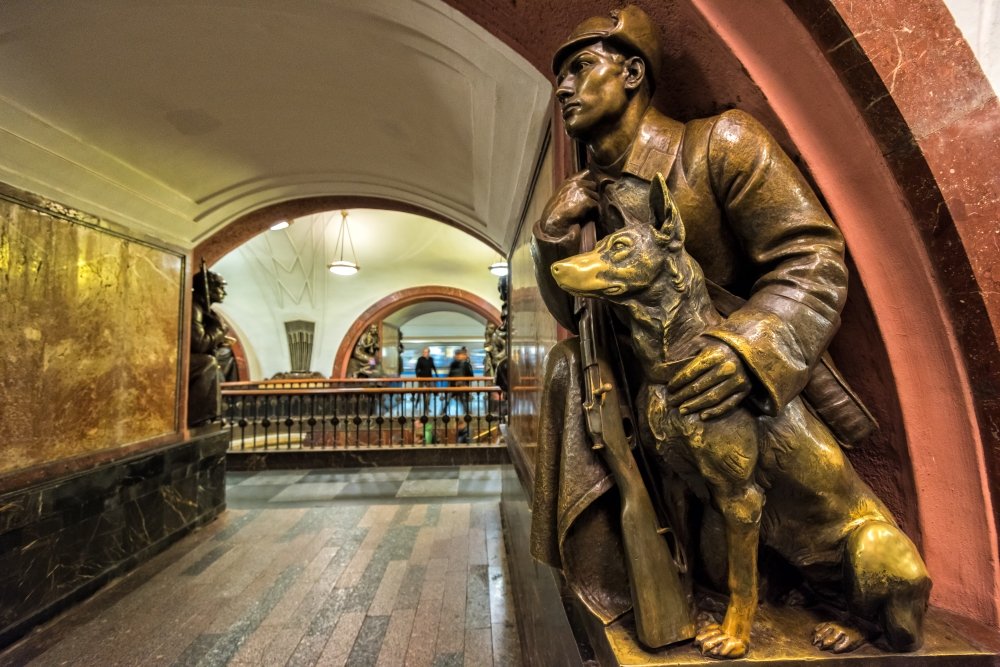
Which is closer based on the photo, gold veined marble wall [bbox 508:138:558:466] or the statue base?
the statue base

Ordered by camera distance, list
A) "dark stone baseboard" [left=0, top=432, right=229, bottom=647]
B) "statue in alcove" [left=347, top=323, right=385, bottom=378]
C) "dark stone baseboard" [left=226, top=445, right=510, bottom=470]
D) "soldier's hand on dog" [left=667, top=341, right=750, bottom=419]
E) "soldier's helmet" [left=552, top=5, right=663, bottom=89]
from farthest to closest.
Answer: "statue in alcove" [left=347, top=323, right=385, bottom=378] < "dark stone baseboard" [left=226, top=445, right=510, bottom=470] < "dark stone baseboard" [left=0, top=432, right=229, bottom=647] < "soldier's helmet" [left=552, top=5, right=663, bottom=89] < "soldier's hand on dog" [left=667, top=341, right=750, bottom=419]

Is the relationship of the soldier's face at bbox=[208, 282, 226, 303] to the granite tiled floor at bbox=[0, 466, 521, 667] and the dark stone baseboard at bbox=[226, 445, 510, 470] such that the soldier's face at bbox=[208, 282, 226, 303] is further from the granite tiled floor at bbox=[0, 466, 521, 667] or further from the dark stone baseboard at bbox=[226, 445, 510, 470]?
the dark stone baseboard at bbox=[226, 445, 510, 470]

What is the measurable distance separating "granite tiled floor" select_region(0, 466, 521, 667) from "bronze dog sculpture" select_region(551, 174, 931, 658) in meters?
1.44

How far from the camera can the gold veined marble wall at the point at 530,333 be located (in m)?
1.52

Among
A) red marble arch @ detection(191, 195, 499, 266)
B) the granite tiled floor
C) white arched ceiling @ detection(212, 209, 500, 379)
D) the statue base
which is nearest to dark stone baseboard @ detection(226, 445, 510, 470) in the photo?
the granite tiled floor

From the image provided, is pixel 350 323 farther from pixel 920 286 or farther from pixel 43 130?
pixel 920 286

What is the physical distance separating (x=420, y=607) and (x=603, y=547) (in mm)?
1741

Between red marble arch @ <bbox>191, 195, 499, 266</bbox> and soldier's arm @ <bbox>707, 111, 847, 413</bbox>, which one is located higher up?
red marble arch @ <bbox>191, 195, 499, 266</bbox>

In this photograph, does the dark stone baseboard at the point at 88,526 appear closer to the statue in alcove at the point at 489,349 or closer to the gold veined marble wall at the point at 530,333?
the gold veined marble wall at the point at 530,333

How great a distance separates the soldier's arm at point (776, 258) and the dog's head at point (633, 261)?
12 cm

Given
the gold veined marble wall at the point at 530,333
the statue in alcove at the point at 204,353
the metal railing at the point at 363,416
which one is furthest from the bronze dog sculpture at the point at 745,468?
the metal railing at the point at 363,416

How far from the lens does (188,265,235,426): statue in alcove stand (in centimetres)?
332

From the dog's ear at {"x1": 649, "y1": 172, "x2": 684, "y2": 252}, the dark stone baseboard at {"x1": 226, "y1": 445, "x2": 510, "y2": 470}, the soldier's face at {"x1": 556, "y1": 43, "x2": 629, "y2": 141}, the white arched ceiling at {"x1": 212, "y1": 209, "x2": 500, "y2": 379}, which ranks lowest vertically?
the dark stone baseboard at {"x1": 226, "y1": 445, "x2": 510, "y2": 470}

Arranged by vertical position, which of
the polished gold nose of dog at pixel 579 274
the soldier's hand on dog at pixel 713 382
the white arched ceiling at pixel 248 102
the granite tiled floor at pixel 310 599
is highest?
the white arched ceiling at pixel 248 102
